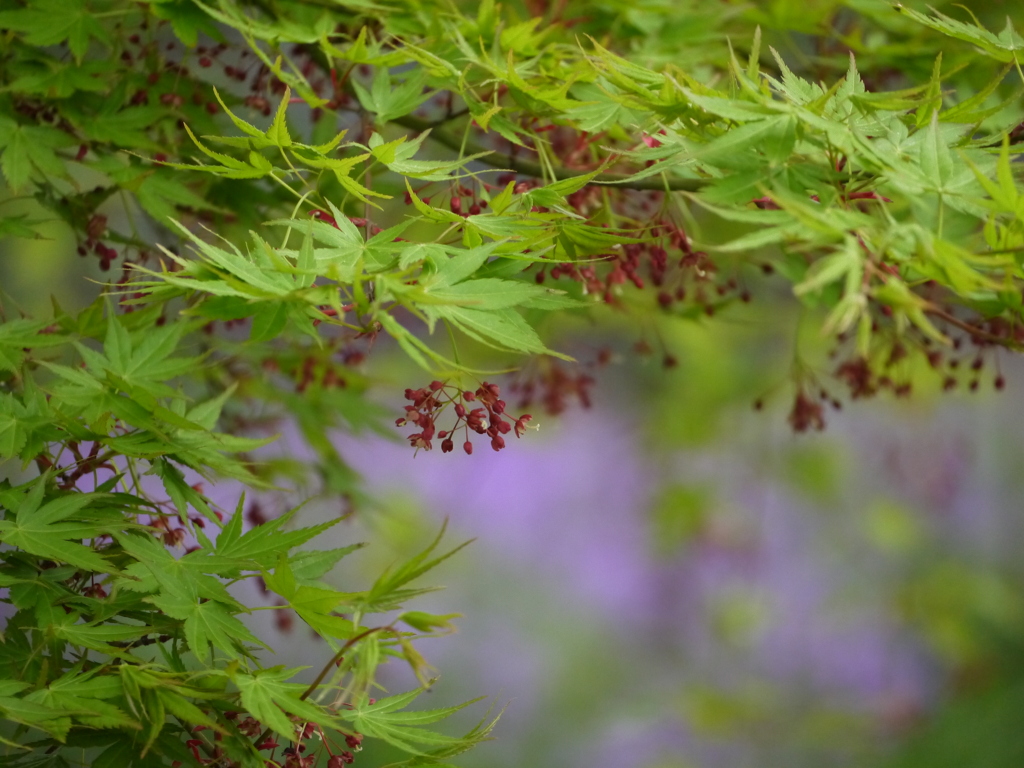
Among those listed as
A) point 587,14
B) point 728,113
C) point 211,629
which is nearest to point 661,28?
point 587,14

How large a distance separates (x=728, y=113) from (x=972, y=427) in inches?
104

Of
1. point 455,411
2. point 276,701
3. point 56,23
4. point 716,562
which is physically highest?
point 716,562

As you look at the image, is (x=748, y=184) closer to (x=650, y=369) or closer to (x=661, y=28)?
(x=661, y=28)

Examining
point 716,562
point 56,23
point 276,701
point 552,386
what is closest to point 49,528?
point 276,701

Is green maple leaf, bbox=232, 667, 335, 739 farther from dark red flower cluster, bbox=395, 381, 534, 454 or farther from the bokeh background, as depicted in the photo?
the bokeh background

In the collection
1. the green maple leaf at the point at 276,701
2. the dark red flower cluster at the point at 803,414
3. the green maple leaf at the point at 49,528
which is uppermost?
the dark red flower cluster at the point at 803,414

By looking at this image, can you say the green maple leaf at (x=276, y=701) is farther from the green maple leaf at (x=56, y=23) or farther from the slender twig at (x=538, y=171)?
the green maple leaf at (x=56, y=23)

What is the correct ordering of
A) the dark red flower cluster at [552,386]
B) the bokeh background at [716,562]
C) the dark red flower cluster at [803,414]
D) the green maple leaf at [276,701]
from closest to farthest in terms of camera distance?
1. the green maple leaf at [276,701]
2. the dark red flower cluster at [803,414]
3. the dark red flower cluster at [552,386]
4. the bokeh background at [716,562]

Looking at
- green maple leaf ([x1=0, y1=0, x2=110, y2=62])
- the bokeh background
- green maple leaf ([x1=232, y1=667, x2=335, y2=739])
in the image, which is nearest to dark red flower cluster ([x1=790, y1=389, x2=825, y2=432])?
green maple leaf ([x1=232, y1=667, x2=335, y2=739])

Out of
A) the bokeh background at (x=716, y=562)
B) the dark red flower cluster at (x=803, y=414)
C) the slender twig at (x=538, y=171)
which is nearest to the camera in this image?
the slender twig at (x=538, y=171)

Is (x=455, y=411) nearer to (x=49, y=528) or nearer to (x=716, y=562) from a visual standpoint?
(x=49, y=528)

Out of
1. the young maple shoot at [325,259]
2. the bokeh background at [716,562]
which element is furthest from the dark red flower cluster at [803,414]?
the bokeh background at [716,562]

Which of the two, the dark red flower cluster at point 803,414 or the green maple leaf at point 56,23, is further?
the dark red flower cluster at point 803,414

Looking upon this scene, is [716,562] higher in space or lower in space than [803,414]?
higher
